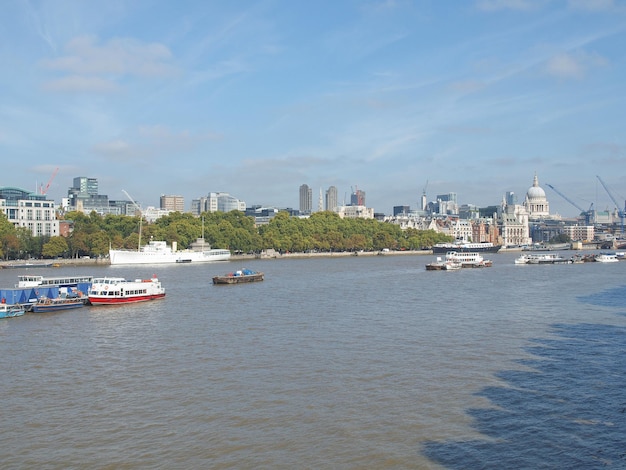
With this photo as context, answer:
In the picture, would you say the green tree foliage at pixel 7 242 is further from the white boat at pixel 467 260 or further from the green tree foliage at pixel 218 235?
the white boat at pixel 467 260

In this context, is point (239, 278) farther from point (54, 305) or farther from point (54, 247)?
point (54, 247)

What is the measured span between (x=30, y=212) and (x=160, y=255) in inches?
1314

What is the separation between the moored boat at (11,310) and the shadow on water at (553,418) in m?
28.2

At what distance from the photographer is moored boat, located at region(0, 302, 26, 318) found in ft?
120

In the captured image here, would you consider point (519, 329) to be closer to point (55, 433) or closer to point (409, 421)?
point (409, 421)

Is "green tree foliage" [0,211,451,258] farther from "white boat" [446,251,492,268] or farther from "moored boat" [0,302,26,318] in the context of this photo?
"moored boat" [0,302,26,318]

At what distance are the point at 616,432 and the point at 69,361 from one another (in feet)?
63.1

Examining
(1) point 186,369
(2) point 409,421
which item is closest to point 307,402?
(2) point 409,421

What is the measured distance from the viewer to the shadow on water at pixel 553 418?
14.5m

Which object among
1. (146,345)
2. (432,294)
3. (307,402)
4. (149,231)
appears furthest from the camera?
(149,231)

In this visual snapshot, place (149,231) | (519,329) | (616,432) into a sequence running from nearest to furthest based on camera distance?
1. (616,432)
2. (519,329)
3. (149,231)

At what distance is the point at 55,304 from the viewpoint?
1561 inches

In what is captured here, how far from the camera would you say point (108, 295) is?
4188cm

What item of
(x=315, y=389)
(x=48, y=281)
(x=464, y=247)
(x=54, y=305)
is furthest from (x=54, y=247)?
(x=315, y=389)
